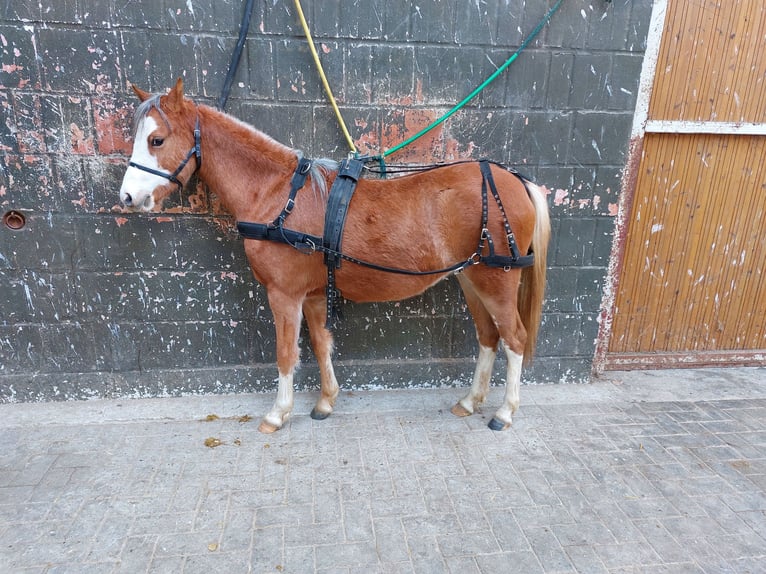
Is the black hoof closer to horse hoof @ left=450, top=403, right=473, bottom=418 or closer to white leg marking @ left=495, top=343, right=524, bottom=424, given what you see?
horse hoof @ left=450, top=403, right=473, bottom=418

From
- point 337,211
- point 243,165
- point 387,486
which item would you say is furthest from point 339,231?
point 387,486

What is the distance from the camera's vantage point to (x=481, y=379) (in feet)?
10.5

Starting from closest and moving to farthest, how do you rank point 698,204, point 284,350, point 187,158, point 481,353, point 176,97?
point 176,97
point 187,158
point 284,350
point 481,353
point 698,204

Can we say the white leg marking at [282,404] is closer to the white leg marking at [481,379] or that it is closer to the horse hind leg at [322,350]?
the horse hind leg at [322,350]

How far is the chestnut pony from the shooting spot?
2.54m

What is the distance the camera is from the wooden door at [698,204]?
3.22 metres

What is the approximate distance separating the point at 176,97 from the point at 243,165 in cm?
48

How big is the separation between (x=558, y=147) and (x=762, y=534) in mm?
2449

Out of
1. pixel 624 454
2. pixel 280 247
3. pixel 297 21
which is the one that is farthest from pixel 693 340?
pixel 297 21

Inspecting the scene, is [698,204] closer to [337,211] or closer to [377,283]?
[377,283]

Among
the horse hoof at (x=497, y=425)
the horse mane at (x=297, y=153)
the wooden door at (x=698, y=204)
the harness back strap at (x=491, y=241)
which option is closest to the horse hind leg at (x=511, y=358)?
the horse hoof at (x=497, y=425)

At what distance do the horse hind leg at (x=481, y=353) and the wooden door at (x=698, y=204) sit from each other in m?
1.13

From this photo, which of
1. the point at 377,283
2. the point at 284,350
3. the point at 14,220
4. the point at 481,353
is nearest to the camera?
the point at 377,283

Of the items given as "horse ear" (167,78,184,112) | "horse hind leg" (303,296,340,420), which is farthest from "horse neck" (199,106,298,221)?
"horse hind leg" (303,296,340,420)
